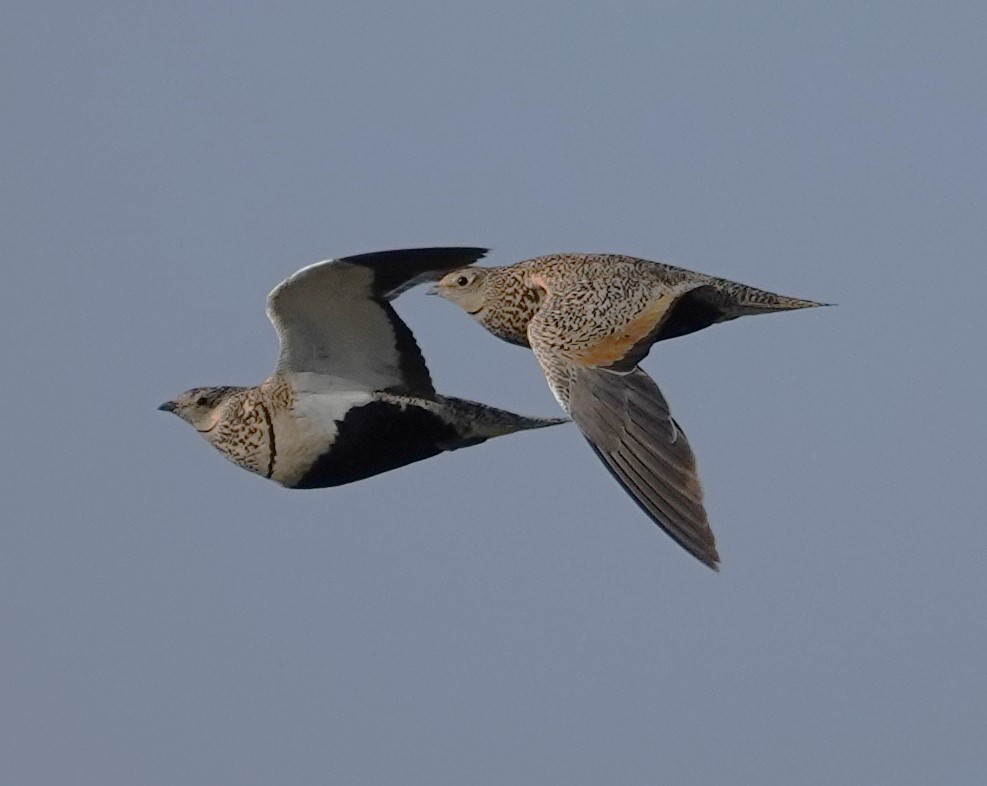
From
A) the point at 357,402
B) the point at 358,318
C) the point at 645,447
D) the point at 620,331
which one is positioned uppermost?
the point at 358,318

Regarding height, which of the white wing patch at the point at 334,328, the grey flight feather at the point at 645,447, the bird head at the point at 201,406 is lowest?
the grey flight feather at the point at 645,447

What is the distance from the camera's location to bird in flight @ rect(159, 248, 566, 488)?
15555mm

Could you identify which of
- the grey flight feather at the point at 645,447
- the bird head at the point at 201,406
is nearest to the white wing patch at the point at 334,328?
the bird head at the point at 201,406

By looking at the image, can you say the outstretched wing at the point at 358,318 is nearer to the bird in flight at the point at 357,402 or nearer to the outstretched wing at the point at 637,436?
the bird in flight at the point at 357,402

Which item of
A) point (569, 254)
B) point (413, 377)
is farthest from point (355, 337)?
point (569, 254)

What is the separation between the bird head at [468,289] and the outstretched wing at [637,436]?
1.59 metres

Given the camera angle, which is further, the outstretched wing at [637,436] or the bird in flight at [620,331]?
the bird in flight at [620,331]

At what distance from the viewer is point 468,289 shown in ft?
54.7

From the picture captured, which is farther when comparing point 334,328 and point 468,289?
point 468,289

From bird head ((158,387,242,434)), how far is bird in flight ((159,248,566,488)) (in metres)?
0.30

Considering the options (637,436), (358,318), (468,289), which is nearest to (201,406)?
(358,318)

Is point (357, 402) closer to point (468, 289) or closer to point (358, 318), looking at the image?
point (358, 318)

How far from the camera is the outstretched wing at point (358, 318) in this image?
15258mm

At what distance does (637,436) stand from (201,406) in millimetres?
3378
